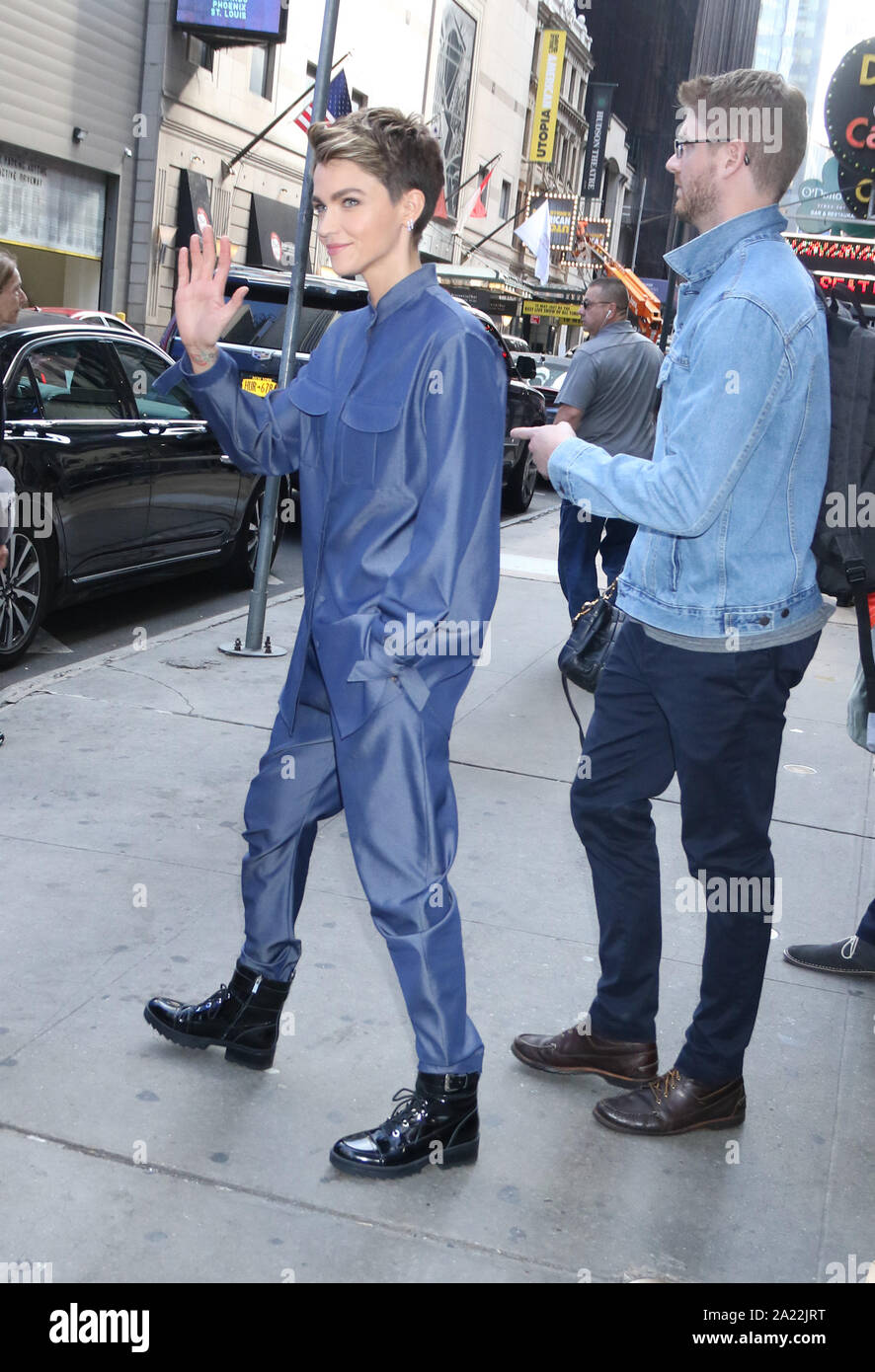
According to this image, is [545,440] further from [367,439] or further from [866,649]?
[866,649]

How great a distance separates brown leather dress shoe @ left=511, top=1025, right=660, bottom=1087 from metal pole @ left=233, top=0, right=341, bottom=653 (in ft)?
12.2

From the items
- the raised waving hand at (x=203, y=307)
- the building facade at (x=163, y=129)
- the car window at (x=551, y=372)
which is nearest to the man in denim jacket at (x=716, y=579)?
the raised waving hand at (x=203, y=307)

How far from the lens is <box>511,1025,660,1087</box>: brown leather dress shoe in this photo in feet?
10.6

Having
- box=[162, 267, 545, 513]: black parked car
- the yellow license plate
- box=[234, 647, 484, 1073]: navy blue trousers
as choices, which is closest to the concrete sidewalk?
box=[234, 647, 484, 1073]: navy blue trousers

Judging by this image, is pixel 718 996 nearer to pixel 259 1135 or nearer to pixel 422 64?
pixel 259 1135

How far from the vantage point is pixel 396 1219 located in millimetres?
2645

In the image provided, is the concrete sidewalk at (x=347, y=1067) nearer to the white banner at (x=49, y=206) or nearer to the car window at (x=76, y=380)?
the car window at (x=76, y=380)

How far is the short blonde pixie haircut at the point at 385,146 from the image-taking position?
2.64m

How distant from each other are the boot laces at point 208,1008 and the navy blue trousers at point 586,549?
14.8 feet

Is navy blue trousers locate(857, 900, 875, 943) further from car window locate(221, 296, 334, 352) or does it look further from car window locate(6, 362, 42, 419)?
car window locate(221, 296, 334, 352)

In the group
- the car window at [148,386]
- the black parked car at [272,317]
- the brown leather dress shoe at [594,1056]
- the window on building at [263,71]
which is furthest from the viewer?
the window on building at [263,71]

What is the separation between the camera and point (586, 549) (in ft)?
24.3
